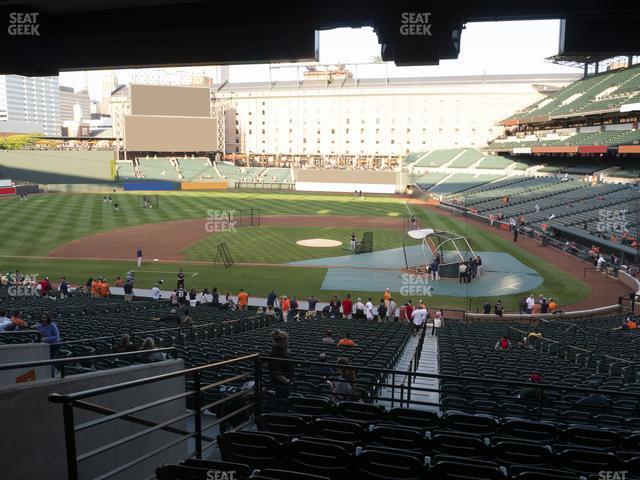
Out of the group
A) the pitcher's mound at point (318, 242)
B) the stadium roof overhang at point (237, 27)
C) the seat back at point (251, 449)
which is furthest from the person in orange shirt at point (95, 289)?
the seat back at point (251, 449)

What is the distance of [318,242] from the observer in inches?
1586

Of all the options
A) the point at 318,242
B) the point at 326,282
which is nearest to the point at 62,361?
the point at 326,282

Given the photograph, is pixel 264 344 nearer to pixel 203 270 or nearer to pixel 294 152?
pixel 203 270

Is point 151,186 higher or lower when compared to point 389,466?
higher

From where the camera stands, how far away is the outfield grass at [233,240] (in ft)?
93.2

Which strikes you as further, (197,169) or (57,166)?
(197,169)

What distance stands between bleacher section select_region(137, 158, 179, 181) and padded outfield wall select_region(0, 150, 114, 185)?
562 cm

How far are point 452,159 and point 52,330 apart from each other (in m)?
83.6

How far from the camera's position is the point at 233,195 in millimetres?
76875

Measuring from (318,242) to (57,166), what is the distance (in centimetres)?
6149

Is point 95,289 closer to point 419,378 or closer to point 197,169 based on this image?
point 419,378

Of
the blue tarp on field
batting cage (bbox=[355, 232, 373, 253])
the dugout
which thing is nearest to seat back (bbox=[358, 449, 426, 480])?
the dugout

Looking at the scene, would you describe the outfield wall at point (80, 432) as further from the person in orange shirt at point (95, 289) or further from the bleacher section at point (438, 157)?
the bleacher section at point (438, 157)

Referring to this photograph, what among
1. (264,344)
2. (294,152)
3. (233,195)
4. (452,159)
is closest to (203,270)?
(264,344)
